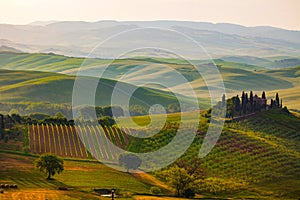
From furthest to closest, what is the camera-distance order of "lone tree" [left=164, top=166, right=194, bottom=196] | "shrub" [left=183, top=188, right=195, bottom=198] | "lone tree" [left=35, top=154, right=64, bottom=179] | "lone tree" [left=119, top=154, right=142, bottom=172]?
"lone tree" [left=119, top=154, right=142, bottom=172], "lone tree" [left=35, top=154, right=64, bottom=179], "lone tree" [left=164, top=166, right=194, bottom=196], "shrub" [left=183, top=188, right=195, bottom=198]

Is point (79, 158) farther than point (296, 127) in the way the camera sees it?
No

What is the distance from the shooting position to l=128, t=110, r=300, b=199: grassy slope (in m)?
75.6

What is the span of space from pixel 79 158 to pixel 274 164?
3239 centimetres

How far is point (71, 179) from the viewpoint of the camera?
7456 centimetres

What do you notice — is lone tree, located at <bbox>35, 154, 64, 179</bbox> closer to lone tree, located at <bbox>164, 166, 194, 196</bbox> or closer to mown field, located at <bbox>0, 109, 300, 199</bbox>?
mown field, located at <bbox>0, 109, 300, 199</bbox>

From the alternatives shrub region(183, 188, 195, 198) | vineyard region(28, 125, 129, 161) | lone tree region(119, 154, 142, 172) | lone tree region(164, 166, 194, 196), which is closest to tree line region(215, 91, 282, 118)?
vineyard region(28, 125, 129, 161)

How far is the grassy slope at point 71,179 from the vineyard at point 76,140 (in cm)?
486

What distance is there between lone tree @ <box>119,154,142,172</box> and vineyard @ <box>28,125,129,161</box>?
410 centimetres

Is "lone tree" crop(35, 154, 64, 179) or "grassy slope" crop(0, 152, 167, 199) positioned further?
"lone tree" crop(35, 154, 64, 179)

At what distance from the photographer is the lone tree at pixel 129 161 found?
82.9m

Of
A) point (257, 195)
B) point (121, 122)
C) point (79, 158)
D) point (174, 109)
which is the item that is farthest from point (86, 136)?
point (174, 109)

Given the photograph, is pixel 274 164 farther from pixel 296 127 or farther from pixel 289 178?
pixel 296 127

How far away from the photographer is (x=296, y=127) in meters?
101

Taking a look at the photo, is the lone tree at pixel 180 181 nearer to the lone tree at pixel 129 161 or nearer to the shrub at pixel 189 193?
the shrub at pixel 189 193
